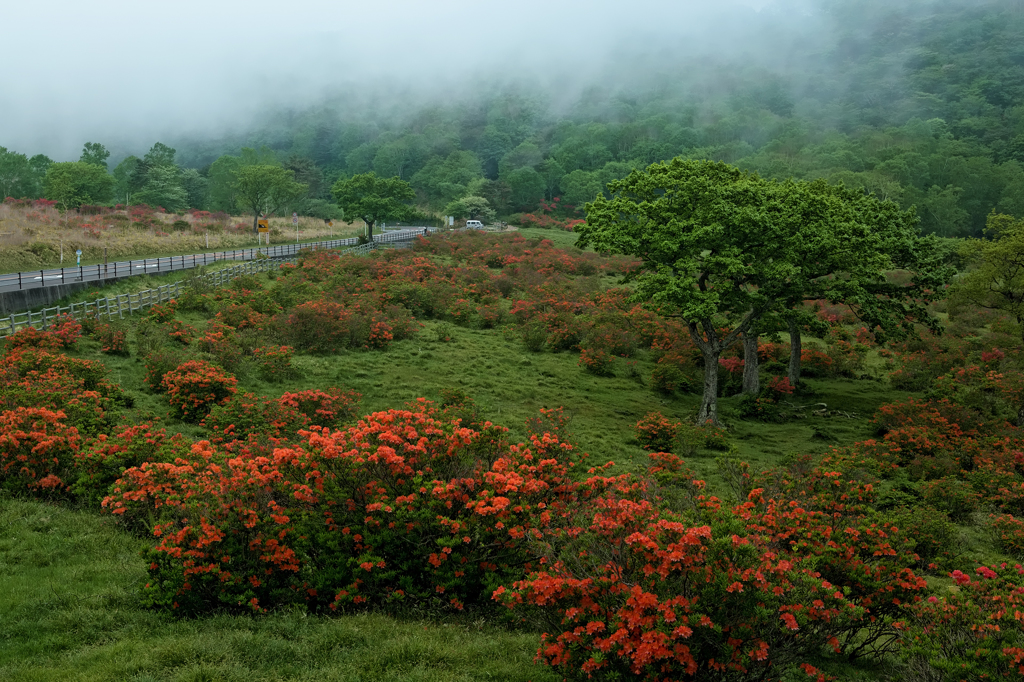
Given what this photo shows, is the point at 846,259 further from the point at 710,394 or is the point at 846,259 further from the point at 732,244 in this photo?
the point at 710,394

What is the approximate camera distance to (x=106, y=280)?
34.2 meters

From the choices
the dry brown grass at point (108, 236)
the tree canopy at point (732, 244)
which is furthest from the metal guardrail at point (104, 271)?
the tree canopy at point (732, 244)

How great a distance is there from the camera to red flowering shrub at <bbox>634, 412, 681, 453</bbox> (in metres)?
21.9

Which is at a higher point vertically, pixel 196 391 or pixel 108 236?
pixel 108 236

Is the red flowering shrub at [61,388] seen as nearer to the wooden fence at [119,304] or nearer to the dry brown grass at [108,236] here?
the wooden fence at [119,304]

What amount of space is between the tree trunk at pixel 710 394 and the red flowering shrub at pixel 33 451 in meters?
19.2

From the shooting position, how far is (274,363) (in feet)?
82.4

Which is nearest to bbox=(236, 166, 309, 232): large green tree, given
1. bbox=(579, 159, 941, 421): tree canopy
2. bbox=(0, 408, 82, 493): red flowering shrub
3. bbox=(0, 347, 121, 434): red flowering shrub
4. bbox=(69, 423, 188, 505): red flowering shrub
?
bbox=(0, 347, 121, 434): red flowering shrub

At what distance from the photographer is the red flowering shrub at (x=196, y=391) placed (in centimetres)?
2025

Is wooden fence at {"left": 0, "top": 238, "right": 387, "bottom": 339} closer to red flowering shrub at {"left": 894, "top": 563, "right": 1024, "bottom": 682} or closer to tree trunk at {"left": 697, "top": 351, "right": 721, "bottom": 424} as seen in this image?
tree trunk at {"left": 697, "top": 351, "right": 721, "bottom": 424}

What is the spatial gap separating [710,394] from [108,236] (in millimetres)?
52829

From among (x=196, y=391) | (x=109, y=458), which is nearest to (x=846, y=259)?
(x=196, y=391)

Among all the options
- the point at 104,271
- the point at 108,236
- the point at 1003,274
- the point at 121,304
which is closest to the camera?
the point at 1003,274

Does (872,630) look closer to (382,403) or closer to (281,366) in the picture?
(382,403)
